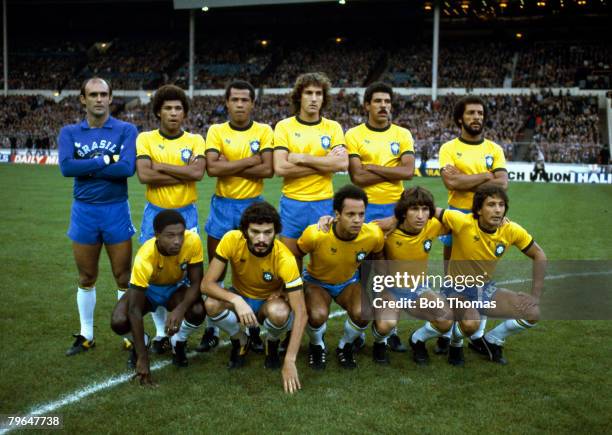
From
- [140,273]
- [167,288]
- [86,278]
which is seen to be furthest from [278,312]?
[86,278]

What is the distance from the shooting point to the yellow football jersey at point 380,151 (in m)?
5.55

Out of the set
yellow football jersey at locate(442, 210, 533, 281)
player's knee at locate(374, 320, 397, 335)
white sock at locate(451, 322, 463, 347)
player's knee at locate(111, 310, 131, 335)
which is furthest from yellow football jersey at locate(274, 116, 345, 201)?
player's knee at locate(111, 310, 131, 335)

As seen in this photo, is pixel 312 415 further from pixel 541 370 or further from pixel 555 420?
pixel 541 370

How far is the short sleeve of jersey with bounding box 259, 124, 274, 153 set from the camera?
5520 mm

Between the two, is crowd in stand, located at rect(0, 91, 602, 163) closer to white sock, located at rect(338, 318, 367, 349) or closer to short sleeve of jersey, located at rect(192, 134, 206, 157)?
short sleeve of jersey, located at rect(192, 134, 206, 157)

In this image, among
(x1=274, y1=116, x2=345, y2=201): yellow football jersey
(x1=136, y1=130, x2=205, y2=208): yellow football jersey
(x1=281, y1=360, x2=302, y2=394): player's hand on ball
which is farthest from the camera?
(x1=274, y1=116, x2=345, y2=201): yellow football jersey

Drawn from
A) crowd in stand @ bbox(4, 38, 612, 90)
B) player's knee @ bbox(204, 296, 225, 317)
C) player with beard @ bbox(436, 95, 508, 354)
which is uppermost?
crowd in stand @ bbox(4, 38, 612, 90)

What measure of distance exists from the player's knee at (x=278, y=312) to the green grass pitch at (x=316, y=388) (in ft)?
1.37

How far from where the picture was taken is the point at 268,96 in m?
39.8

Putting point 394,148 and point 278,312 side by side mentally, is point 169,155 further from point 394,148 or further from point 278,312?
point 394,148

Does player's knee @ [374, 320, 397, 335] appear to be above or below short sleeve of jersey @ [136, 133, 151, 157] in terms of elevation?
below

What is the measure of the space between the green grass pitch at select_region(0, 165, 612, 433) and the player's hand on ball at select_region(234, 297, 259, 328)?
46 centimetres

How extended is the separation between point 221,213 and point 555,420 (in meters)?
3.22

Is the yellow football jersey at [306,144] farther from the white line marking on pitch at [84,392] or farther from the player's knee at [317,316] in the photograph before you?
the white line marking on pitch at [84,392]
